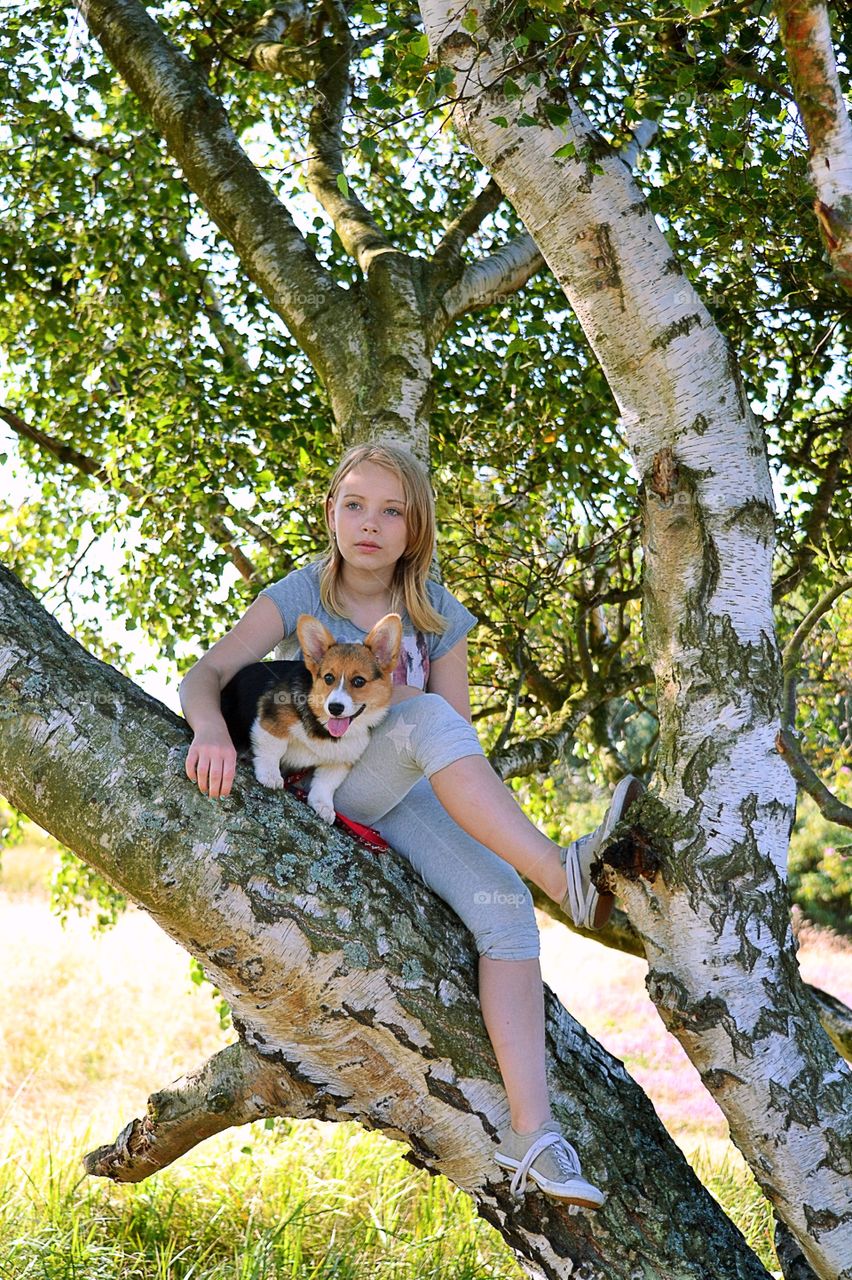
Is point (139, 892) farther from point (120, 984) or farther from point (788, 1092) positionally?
point (120, 984)

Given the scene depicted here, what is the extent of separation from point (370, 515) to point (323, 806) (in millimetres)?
902

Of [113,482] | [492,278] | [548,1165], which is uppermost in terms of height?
[113,482]

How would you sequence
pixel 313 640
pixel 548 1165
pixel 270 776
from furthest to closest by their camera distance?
pixel 313 640 → pixel 270 776 → pixel 548 1165

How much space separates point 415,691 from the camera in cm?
327

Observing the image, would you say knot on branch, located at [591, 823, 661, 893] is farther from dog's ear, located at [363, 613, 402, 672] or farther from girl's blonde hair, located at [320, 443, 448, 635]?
girl's blonde hair, located at [320, 443, 448, 635]

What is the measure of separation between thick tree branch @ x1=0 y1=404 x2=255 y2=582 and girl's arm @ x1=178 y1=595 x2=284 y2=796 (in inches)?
63.5

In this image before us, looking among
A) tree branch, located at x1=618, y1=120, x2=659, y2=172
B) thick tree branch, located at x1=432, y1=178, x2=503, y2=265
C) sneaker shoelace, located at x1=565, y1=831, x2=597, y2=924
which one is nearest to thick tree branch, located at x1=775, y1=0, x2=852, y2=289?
sneaker shoelace, located at x1=565, y1=831, x2=597, y2=924

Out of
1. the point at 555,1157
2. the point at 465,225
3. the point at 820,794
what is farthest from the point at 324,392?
the point at 555,1157

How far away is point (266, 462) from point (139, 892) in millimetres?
2828

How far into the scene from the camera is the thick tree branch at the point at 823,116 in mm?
2697

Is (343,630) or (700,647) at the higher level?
(343,630)

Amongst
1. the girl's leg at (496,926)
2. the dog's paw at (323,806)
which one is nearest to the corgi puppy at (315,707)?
the dog's paw at (323,806)

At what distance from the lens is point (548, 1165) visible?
259 centimetres

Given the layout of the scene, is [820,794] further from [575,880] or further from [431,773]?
[431,773]
